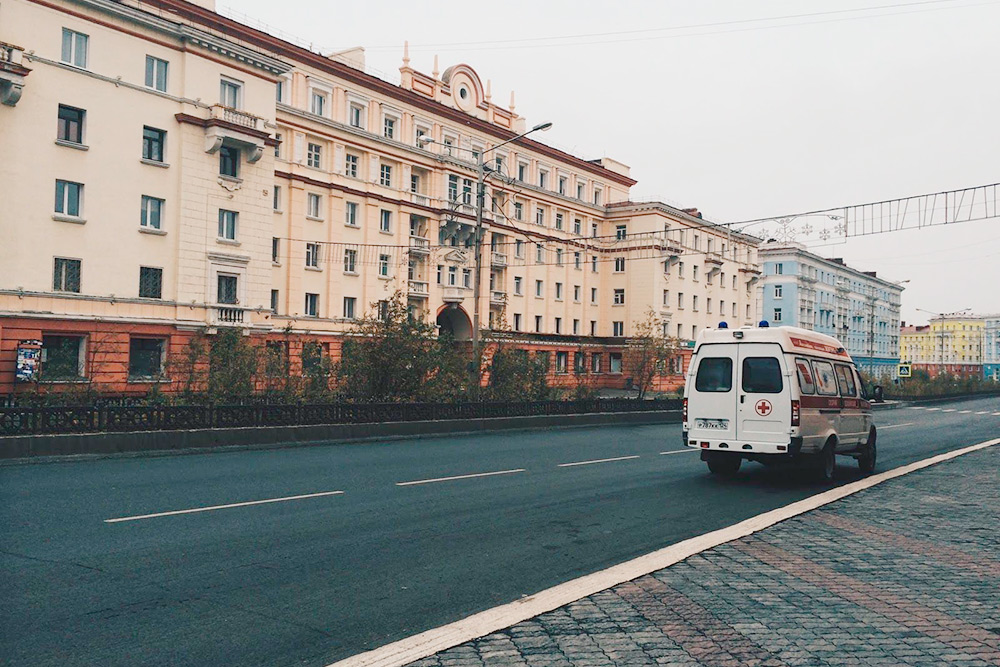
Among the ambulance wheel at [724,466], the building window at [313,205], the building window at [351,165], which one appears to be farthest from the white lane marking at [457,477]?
the building window at [351,165]

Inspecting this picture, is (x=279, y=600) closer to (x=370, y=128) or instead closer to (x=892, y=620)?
(x=892, y=620)

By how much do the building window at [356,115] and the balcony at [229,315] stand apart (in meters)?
15.2

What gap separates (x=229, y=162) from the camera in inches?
1490

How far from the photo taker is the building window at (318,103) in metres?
45.0

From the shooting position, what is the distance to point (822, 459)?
13875 mm

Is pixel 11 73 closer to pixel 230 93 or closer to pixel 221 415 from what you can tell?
pixel 230 93

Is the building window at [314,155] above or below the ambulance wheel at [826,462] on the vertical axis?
above

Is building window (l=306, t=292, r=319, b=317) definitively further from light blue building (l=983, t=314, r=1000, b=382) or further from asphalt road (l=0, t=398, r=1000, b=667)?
light blue building (l=983, t=314, r=1000, b=382)

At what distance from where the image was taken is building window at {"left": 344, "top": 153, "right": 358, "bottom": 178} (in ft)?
156

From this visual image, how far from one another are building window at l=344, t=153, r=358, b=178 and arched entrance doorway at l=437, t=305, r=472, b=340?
1246cm

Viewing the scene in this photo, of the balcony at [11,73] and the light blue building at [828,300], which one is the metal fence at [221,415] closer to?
the balcony at [11,73]

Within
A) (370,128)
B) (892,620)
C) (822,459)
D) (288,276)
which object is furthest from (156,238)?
(892,620)

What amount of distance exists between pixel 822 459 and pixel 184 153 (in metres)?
30.6

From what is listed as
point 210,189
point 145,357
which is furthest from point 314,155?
point 145,357
